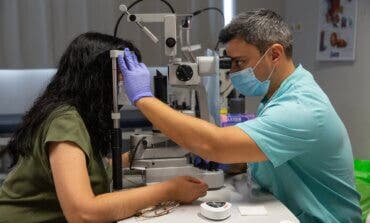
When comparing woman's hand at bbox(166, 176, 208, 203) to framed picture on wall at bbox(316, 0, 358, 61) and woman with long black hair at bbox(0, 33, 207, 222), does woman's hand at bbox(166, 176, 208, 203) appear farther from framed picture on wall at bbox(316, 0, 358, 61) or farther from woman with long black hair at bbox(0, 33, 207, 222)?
framed picture on wall at bbox(316, 0, 358, 61)

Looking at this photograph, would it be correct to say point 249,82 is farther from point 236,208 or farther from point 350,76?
point 350,76

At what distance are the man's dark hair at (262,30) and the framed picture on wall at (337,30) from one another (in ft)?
4.86

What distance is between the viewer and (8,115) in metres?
3.04

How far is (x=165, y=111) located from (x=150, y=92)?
0.36ft

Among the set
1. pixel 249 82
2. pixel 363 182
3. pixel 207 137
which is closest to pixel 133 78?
pixel 207 137

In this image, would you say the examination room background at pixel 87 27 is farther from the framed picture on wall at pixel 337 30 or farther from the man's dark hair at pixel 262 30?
the man's dark hair at pixel 262 30

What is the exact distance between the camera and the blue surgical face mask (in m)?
1.36

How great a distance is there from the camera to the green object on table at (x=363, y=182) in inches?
82.1

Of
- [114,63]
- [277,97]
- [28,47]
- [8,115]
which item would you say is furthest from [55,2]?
[277,97]

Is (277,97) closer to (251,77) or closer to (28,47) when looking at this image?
(251,77)

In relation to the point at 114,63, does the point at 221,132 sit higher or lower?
lower

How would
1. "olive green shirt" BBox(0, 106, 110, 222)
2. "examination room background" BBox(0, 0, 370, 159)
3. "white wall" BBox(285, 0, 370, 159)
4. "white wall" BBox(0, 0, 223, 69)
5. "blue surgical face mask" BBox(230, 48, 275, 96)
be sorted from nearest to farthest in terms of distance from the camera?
1. "olive green shirt" BBox(0, 106, 110, 222)
2. "blue surgical face mask" BBox(230, 48, 275, 96)
3. "white wall" BBox(285, 0, 370, 159)
4. "examination room background" BBox(0, 0, 370, 159)
5. "white wall" BBox(0, 0, 223, 69)

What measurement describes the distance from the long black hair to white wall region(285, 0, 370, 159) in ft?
6.01

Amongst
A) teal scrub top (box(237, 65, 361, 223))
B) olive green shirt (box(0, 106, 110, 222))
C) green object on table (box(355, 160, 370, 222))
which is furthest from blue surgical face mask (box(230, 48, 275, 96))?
green object on table (box(355, 160, 370, 222))
